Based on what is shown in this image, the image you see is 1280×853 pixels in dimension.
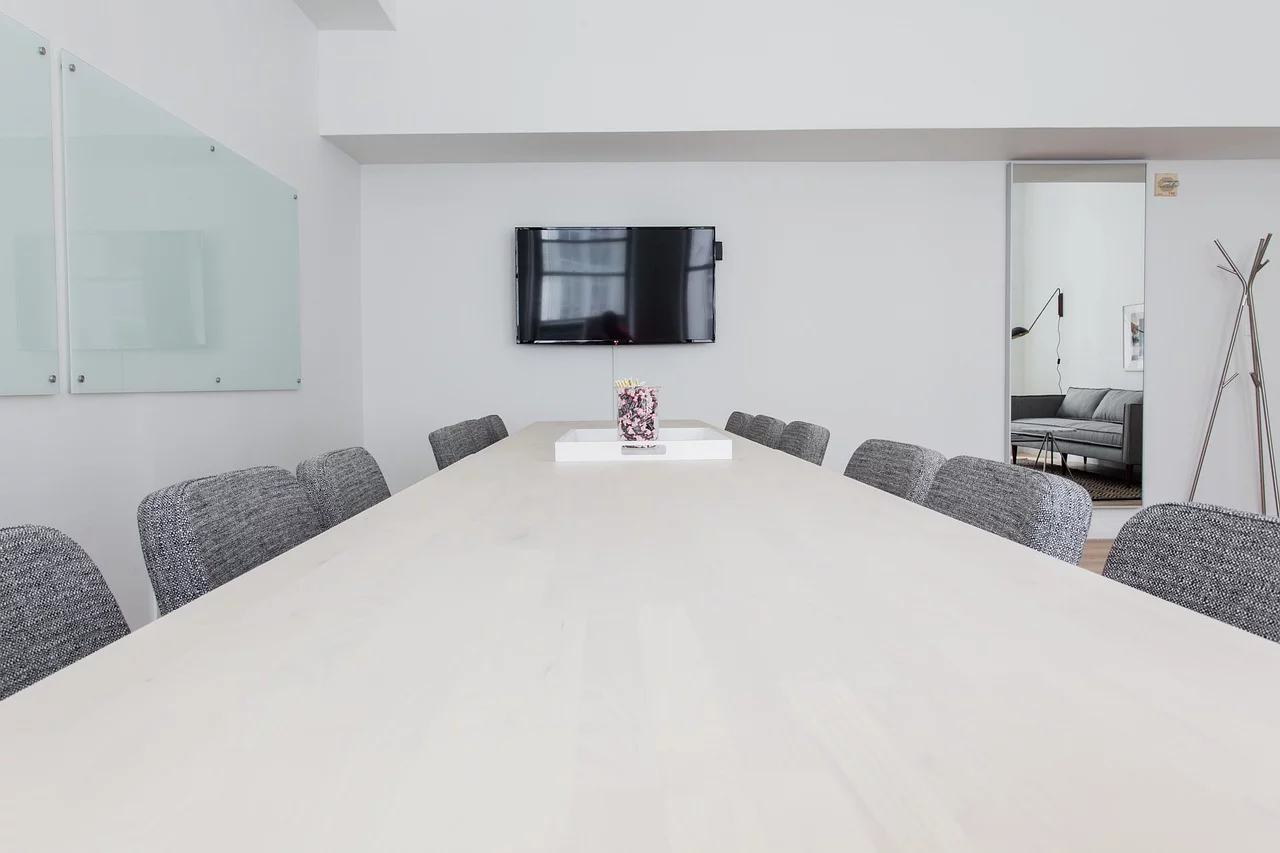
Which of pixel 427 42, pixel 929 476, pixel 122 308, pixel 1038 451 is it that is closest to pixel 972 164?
pixel 1038 451

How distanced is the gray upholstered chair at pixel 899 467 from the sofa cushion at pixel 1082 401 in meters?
3.83

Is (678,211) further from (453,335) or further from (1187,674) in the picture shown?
(1187,674)

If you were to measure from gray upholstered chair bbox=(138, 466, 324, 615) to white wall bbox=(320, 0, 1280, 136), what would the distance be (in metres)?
3.40

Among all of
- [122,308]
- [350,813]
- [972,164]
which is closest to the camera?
[350,813]

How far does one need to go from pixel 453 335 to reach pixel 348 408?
787 millimetres

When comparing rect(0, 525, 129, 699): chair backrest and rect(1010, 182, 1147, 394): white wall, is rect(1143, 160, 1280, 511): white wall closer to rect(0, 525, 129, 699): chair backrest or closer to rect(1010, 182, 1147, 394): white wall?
rect(1010, 182, 1147, 394): white wall

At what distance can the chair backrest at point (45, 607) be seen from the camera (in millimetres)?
858

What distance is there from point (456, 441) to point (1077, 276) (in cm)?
430

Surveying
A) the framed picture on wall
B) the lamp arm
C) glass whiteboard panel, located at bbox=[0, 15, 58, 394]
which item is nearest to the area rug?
the framed picture on wall

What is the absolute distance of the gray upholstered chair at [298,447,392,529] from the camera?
1.70 metres

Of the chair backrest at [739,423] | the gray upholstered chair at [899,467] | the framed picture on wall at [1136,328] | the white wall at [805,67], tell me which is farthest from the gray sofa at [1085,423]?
the gray upholstered chair at [899,467]

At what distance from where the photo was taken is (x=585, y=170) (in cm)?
507

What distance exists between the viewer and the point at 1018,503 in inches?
51.2

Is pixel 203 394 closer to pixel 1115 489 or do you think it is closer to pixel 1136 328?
pixel 1115 489
